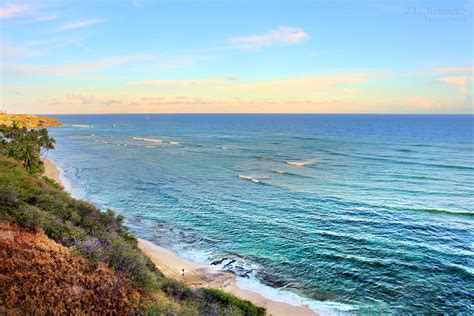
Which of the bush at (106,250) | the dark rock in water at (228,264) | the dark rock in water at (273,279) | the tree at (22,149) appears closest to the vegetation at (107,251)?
the bush at (106,250)

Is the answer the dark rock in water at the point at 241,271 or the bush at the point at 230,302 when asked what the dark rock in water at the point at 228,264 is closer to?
the dark rock in water at the point at 241,271

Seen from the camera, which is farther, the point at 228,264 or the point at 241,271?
the point at 228,264

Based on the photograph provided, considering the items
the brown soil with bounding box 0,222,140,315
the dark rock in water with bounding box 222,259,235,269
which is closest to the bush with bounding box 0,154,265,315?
the brown soil with bounding box 0,222,140,315

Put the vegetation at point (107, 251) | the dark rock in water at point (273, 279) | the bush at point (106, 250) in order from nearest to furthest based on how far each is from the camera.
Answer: the vegetation at point (107, 251)
the bush at point (106, 250)
the dark rock in water at point (273, 279)

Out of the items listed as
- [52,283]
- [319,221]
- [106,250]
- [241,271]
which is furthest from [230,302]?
[319,221]

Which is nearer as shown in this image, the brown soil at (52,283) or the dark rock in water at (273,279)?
the brown soil at (52,283)

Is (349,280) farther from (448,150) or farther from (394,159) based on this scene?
(448,150)

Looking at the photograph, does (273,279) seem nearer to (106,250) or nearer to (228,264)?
(228,264)
